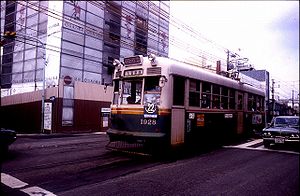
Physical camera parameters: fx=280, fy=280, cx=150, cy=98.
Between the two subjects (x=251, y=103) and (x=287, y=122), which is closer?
(x=287, y=122)

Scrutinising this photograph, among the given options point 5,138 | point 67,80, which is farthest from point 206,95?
point 67,80

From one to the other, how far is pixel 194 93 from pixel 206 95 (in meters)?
1.02

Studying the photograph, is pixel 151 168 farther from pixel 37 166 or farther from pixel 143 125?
pixel 37 166

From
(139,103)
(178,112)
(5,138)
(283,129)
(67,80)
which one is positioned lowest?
(5,138)

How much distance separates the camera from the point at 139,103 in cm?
949

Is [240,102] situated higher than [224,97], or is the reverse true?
[224,97]

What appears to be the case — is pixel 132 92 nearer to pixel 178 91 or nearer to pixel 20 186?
pixel 178 91

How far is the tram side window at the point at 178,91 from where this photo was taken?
9463mm

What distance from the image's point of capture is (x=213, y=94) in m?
11.9

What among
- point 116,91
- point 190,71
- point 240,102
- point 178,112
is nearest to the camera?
point 178,112

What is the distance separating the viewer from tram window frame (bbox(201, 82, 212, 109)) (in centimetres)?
1104

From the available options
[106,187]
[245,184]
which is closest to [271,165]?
[245,184]

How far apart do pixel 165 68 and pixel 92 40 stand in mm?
23522

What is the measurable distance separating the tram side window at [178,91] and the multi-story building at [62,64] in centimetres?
1162
